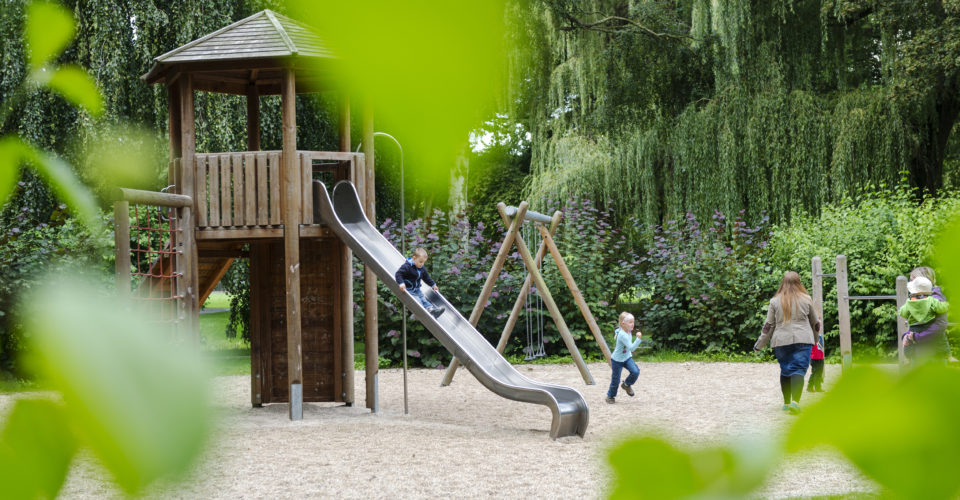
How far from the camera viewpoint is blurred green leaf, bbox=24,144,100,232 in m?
0.47

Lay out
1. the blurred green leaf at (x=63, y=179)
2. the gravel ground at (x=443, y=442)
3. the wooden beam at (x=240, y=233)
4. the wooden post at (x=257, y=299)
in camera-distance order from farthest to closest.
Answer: the wooden post at (x=257, y=299)
the wooden beam at (x=240, y=233)
the gravel ground at (x=443, y=442)
the blurred green leaf at (x=63, y=179)

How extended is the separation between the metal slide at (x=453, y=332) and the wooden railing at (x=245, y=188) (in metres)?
0.27

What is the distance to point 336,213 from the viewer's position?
767 cm

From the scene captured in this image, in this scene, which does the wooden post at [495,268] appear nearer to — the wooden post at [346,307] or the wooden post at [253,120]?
the wooden post at [346,307]

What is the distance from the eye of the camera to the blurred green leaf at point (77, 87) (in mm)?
500

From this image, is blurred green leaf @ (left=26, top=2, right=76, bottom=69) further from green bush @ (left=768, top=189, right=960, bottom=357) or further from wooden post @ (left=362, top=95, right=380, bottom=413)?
green bush @ (left=768, top=189, right=960, bottom=357)

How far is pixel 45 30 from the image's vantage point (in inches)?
14.5

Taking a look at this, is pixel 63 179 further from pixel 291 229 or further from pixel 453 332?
pixel 453 332

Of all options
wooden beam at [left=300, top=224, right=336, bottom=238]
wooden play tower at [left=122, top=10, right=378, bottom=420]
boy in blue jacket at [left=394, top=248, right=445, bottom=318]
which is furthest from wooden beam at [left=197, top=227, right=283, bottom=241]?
boy in blue jacket at [left=394, top=248, right=445, bottom=318]

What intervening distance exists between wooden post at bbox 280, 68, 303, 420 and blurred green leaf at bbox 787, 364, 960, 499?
7.09 m

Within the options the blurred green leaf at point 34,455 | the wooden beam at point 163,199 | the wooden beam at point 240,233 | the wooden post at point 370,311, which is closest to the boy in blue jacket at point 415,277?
the wooden post at point 370,311

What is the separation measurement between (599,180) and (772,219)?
255 centimetres

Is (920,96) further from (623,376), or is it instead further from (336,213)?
(336,213)

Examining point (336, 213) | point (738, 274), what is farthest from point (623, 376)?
point (336, 213)
